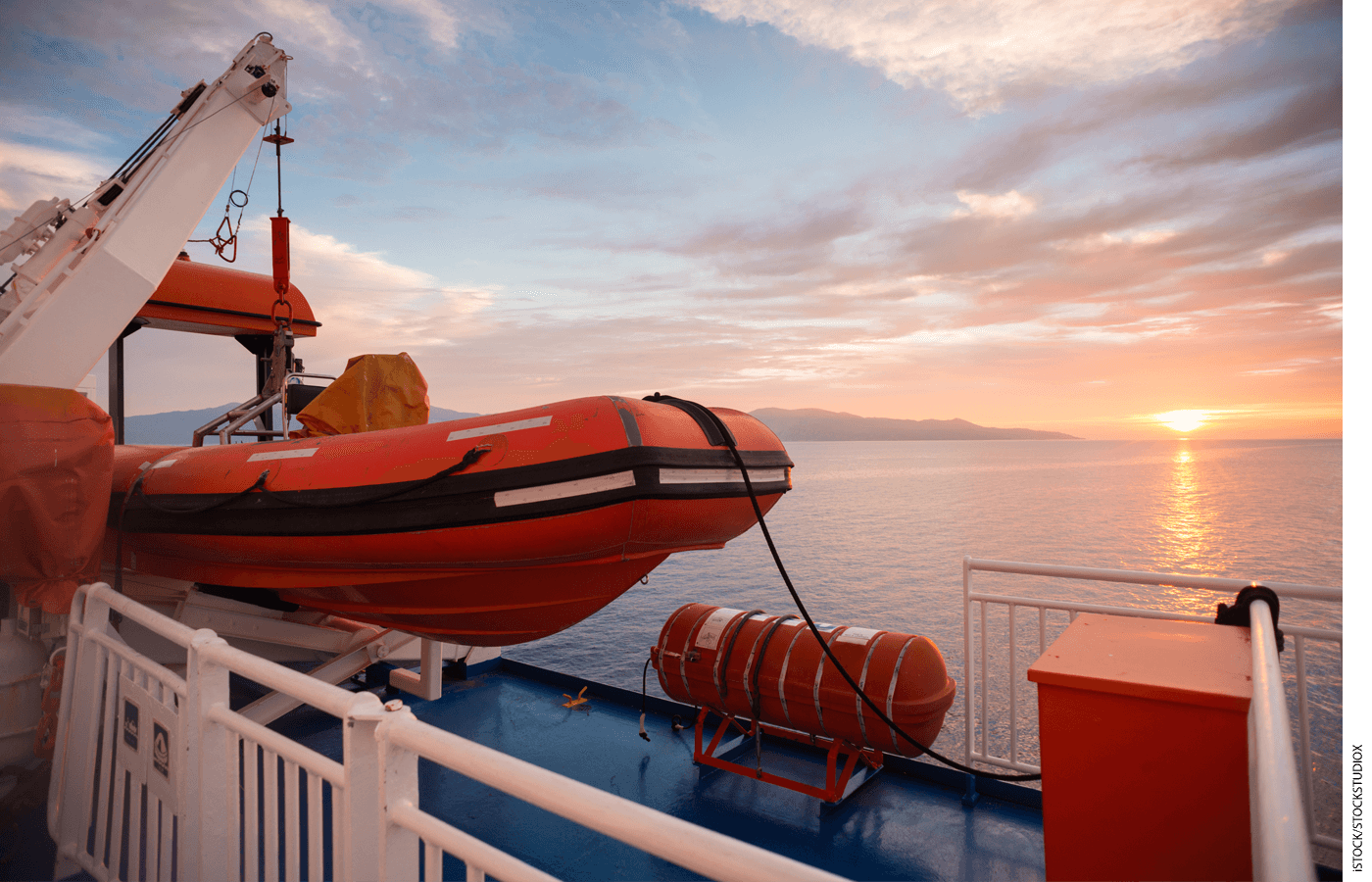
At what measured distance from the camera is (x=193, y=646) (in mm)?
1465

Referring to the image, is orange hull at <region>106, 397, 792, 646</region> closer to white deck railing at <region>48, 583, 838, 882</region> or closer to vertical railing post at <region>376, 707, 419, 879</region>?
white deck railing at <region>48, 583, 838, 882</region>

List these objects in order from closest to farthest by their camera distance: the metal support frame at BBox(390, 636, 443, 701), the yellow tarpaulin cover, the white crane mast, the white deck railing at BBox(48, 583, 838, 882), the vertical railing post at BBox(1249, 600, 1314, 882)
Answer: the vertical railing post at BBox(1249, 600, 1314, 882)
the white deck railing at BBox(48, 583, 838, 882)
the white crane mast
the yellow tarpaulin cover
the metal support frame at BBox(390, 636, 443, 701)

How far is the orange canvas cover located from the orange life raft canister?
2.22 m

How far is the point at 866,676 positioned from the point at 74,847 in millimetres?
2617

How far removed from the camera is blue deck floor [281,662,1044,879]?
7.77 ft

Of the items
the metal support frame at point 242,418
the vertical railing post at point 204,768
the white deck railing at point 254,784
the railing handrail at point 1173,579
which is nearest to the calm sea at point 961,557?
the railing handrail at point 1173,579

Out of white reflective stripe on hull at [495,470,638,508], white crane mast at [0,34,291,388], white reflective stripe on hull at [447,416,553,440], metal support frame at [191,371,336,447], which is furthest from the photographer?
metal support frame at [191,371,336,447]

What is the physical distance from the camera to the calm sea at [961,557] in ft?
30.3

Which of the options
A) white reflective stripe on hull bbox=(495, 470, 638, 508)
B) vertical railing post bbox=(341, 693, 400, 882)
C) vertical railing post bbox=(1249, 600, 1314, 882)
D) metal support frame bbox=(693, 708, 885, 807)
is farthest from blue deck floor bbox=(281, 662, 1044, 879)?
vertical railing post bbox=(1249, 600, 1314, 882)

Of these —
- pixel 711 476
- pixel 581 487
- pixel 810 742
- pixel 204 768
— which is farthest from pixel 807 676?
pixel 204 768

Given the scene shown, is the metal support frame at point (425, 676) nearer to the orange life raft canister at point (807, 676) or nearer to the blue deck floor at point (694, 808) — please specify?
the blue deck floor at point (694, 808)

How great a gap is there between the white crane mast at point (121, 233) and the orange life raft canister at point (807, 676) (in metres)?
2.87

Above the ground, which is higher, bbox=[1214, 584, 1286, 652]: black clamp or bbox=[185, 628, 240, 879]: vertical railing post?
bbox=[1214, 584, 1286, 652]: black clamp

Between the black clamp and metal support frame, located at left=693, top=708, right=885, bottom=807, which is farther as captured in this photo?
metal support frame, located at left=693, top=708, right=885, bottom=807
